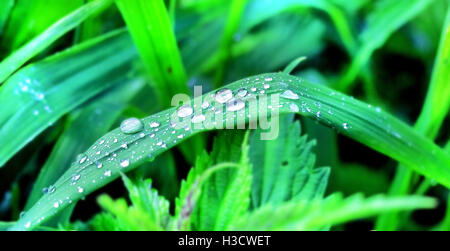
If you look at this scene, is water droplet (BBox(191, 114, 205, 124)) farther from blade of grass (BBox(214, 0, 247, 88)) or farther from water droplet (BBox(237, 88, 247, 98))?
blade of grass (BBox(214, 0, 247, 88))

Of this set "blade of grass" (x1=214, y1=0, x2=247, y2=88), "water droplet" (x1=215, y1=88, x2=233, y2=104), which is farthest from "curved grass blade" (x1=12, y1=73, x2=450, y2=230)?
"blade of grass" (x1=214, y1=0, x2=247, y2=88)

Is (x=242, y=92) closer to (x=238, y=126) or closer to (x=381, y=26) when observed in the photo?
(x=238, y=126)

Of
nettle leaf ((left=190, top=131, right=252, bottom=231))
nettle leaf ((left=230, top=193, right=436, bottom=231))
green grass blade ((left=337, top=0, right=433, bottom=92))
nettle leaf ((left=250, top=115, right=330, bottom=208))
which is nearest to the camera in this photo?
nettle leaf ((left=230, top=193, right=436, bottom=231))

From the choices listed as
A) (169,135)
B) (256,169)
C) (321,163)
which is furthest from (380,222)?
(169,135)

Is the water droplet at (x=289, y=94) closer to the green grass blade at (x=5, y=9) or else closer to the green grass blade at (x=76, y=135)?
the green grass blade at (x=76, y=135)

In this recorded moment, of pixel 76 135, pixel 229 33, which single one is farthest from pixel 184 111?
pixel 229 33

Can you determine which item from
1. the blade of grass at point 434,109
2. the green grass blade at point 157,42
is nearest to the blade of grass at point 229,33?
the green grass blade at point 157,42
